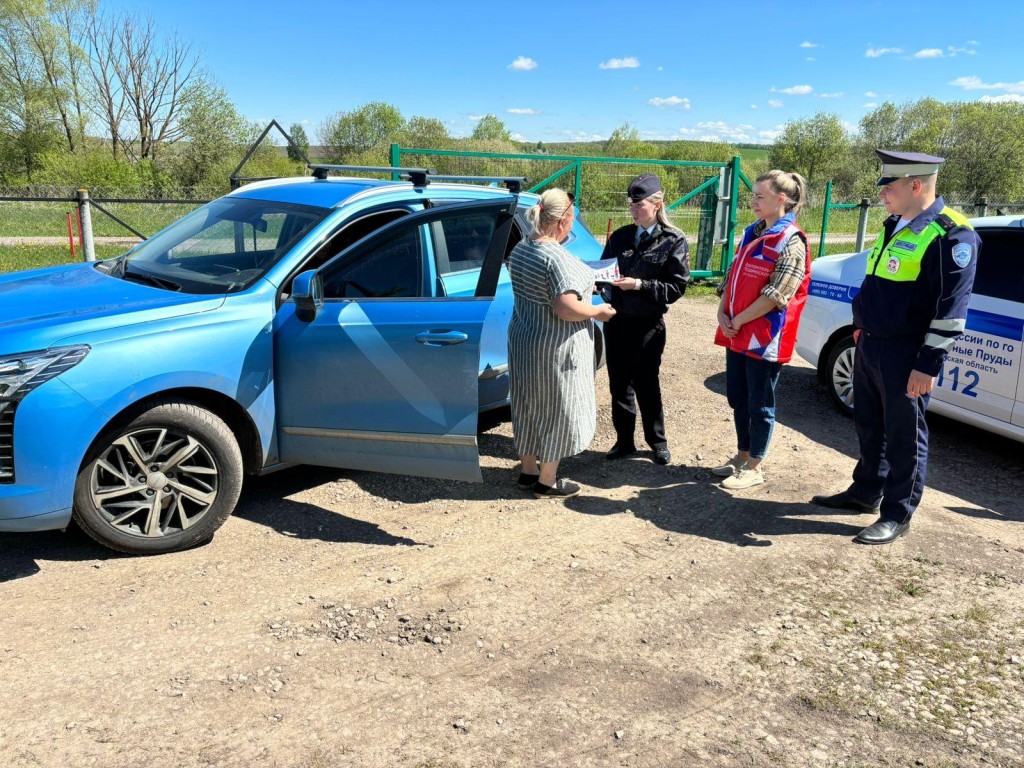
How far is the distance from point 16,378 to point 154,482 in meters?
0.72

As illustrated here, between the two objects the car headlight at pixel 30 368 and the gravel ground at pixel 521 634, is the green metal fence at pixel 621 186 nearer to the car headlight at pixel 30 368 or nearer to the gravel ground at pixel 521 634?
the gravel ground at pixel 521 634

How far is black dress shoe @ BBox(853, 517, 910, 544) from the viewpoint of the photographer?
4.04 m

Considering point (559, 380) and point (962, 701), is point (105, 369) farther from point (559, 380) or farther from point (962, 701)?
point (962, 701)

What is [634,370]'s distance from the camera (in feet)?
16.1

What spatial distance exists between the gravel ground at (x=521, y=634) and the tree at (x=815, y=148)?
149 ft

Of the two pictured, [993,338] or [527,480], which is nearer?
[527,480]

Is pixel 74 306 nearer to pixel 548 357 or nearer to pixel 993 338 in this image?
pixel 548 357

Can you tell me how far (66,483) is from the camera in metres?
3.25

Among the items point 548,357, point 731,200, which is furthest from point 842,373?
point 731,200

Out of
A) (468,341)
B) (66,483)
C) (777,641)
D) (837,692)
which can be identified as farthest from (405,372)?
(837,692)

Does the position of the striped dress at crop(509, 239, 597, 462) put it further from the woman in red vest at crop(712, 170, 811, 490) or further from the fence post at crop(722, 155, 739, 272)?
the fence post at crop(722, 155, 739, 272)

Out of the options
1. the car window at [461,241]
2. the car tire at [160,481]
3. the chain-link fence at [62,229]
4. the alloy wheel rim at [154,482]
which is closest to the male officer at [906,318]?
the car window at [461,241]

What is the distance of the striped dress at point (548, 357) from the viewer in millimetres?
3918

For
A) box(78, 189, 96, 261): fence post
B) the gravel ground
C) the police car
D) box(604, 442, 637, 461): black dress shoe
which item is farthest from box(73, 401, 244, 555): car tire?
box(78, 189, 96, 261): fence post
